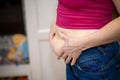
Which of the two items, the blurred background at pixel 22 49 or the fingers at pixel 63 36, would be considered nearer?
the fingers at pixel 63 36

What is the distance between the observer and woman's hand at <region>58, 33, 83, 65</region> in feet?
2.41

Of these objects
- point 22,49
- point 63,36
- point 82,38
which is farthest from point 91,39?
point 22,49

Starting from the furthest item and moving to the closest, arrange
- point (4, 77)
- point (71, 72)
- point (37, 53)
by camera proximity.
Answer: point (4, 77) < point (37, 53) < point (71, 72)

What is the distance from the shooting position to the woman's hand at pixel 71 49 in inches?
28.9

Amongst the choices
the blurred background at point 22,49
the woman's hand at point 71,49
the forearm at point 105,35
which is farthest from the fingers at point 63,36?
the blurred background at point 22,49

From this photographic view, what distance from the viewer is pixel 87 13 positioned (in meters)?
0.74

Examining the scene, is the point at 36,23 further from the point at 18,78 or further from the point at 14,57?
the point at 18,78

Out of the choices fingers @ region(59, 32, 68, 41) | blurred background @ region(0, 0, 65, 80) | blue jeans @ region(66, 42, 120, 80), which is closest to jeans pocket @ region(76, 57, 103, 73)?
blue jeans @ region(66, 42, 120, 80)

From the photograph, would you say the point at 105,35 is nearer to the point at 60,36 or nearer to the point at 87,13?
the point at 87,13

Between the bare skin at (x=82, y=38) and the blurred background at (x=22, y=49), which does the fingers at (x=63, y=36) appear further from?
the blurred background at (x=22, y=49)

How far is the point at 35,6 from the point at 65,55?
56cm

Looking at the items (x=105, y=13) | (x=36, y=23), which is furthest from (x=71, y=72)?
(x=36, y=23)

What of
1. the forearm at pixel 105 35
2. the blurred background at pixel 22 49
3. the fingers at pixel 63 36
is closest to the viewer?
the forearm at pixel 105 35

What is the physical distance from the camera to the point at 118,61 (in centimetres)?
80
